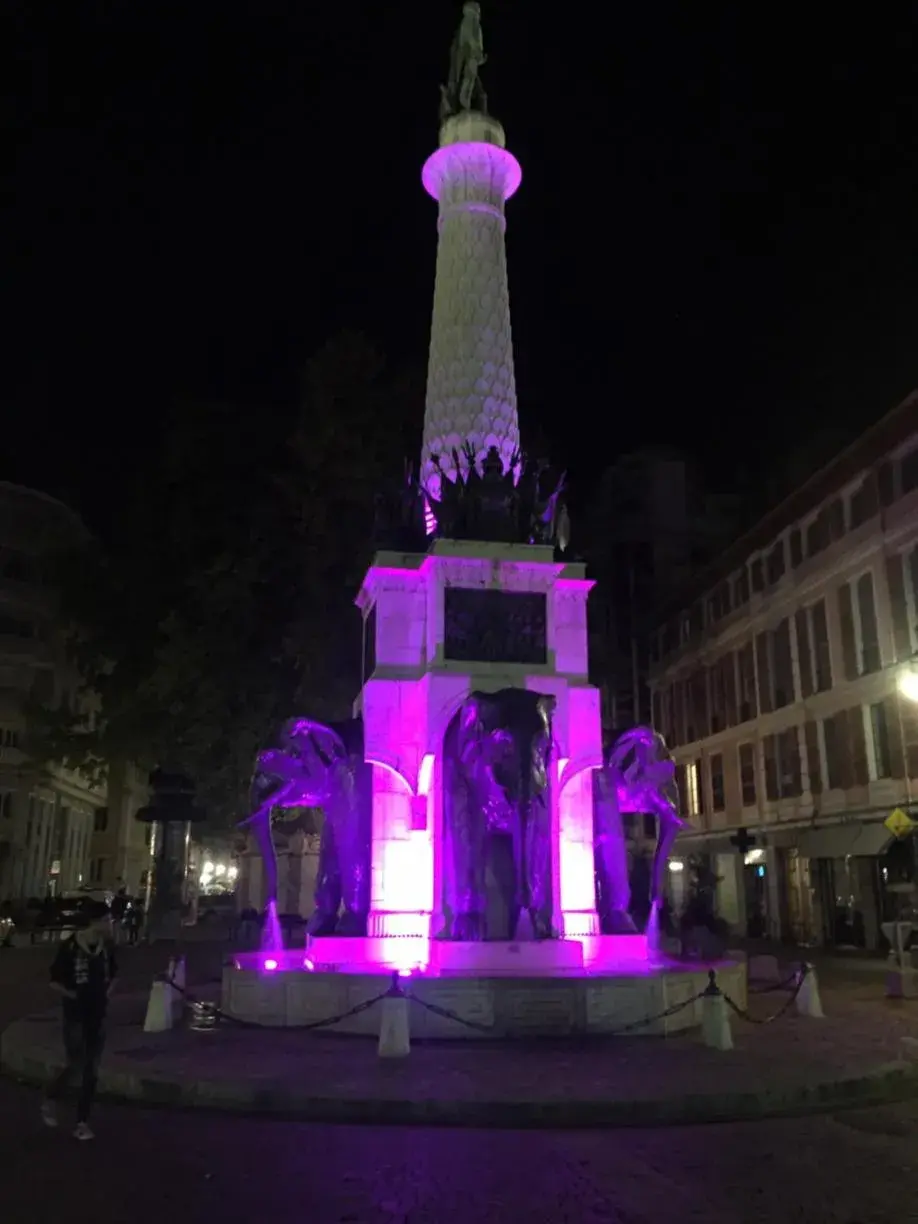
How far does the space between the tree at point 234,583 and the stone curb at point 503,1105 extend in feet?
51.7

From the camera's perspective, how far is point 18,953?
30734 millimetres

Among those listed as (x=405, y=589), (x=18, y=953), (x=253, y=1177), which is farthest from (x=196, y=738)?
(x=253, y=1177)

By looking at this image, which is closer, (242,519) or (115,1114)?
(115,1114)

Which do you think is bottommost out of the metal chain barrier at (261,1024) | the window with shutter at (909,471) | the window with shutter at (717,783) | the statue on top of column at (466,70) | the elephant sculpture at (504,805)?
the metal chain barrier at (261,1024)

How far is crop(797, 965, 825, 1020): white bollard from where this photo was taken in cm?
1471

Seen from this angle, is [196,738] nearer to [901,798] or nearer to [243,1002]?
[243,1002]

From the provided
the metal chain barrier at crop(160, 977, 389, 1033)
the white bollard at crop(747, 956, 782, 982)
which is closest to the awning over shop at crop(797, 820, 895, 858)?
the white bollard at crop(747, 956, 782, 982)

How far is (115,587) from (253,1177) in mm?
24882

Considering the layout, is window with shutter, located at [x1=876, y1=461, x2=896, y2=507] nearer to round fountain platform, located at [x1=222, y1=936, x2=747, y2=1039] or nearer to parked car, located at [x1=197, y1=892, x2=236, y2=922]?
round fountain platform, located at [x1=222, y1=936, x2=747, y2=1039]

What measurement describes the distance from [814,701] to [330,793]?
2505 cm

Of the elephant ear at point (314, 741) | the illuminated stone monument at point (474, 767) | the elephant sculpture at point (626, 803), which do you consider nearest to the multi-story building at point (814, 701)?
the elephant sculpture at point (626, 803)

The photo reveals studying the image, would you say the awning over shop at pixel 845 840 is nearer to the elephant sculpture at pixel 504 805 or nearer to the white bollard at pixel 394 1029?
the elephant sculpture at pixel 504 805

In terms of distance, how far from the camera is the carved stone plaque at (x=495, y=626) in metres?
15.4

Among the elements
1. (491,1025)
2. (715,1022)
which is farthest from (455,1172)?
(715,1022)
